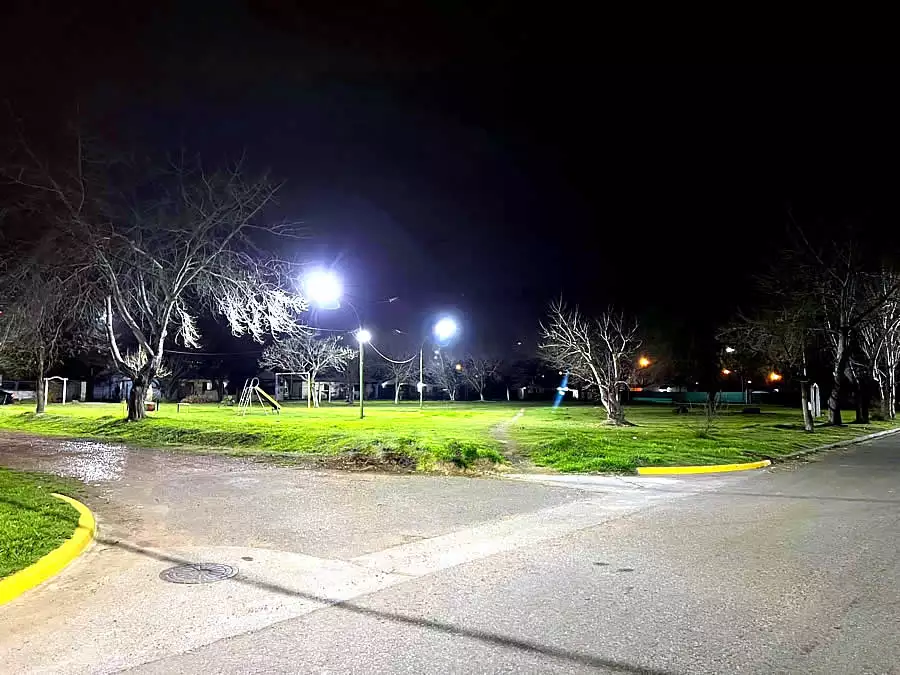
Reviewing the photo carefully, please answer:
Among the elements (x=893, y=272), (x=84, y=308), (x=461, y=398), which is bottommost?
(x=461, y=398)

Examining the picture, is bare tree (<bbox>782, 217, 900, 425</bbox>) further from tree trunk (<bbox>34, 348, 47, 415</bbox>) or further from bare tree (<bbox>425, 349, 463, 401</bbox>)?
bare tree (<bbox>425, 349, 463, 401</bbox>)

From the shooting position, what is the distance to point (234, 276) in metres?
24.9

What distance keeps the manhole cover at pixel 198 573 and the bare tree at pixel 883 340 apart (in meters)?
33.7

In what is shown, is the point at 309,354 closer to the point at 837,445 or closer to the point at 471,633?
the point at 837,445

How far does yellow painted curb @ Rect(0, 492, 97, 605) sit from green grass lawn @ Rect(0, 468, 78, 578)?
0.25 feet

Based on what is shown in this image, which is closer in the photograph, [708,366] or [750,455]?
[750,455]

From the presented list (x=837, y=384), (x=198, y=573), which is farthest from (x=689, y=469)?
(x=837, y=384)

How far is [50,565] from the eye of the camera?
243 inches

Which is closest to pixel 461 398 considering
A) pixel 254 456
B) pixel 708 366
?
pixel 708 366

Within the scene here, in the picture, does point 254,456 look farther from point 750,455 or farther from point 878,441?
point 878,441

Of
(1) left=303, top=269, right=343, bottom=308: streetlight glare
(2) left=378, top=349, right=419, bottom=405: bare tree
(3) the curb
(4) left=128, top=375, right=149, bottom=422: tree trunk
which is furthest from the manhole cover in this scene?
(2) left=378, top=349, right=419, bottom=405: bare tree

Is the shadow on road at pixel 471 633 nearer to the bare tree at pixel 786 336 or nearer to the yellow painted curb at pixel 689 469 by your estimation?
the yellow painted curb at pixel 689 469

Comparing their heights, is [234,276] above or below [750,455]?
above

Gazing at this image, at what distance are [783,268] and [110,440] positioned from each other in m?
29.4
